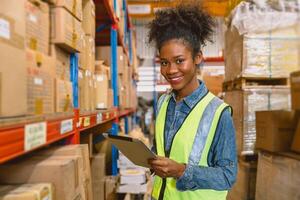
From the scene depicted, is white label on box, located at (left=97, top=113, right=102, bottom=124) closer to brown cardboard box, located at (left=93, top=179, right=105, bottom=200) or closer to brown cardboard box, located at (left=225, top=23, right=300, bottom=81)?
brown cardboard box, located at (left=93, top=179, right=105, bottom=200)

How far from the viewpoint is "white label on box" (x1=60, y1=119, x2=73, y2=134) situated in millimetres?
1535

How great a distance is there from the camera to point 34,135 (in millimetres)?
1158

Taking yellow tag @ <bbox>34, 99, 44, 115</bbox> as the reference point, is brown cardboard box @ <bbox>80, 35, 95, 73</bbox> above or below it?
above

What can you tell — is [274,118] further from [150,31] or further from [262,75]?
[150,31]

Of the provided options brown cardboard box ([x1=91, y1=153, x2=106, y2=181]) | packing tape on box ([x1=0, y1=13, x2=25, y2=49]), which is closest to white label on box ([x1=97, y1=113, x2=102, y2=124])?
brown cardboard box ([x1=91, y1=153, x2=106, y2=181])

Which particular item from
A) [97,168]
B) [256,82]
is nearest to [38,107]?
A: [97,168]

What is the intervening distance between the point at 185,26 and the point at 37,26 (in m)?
0.83

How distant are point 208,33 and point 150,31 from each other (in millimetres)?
361

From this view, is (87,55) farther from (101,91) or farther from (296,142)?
(296,142)

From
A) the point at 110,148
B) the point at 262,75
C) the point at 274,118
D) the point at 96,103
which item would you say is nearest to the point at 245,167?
the point at 274,118

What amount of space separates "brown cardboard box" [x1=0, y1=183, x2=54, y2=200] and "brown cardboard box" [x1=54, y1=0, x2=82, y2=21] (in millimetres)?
934

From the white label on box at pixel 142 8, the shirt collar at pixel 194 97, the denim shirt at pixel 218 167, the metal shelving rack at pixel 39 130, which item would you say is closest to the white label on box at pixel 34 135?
the metal shelving rack at pixel 39 130

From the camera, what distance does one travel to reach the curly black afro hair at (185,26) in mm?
1886

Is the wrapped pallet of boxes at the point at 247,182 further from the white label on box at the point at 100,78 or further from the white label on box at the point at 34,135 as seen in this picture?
the white label on box at the point at 34,135
